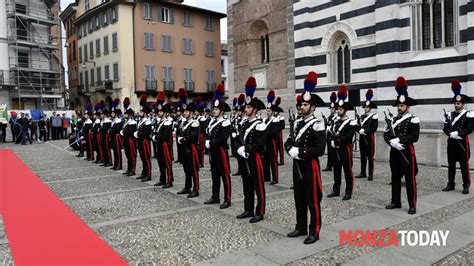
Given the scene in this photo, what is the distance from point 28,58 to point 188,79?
15.6m

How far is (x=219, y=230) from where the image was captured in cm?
645

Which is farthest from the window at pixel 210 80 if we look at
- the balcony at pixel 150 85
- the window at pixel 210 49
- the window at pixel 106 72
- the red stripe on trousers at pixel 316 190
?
the red stripe on trousers at pixel 316 190

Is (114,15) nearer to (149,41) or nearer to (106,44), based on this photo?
(106,44)

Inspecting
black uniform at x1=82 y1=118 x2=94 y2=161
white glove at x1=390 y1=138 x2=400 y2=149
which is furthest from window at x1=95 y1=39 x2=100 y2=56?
white glove at x1=390 y1=138 x2=400 y2=149

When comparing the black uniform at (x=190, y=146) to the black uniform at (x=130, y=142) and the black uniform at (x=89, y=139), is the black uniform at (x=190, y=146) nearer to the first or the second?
the black uniform at (x=130, y=142)

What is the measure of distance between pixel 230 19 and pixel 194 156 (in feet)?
80.1

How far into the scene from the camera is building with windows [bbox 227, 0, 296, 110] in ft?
87.7

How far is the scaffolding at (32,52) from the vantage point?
114ft

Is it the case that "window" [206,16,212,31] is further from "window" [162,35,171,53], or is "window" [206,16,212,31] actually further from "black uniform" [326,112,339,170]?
"black uniform" [326,112,339,170]

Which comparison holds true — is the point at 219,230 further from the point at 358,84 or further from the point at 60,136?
the point at 60,136

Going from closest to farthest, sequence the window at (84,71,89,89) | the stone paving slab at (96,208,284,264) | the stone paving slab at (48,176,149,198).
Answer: the stone paving slab at (96,208,284,264) → the stone paving slab at (48,176,149,198) → the window at (84,71,89,89)

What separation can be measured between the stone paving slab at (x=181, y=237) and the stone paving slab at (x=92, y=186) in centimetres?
357

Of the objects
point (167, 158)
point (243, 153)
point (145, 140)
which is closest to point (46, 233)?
point (243, 153)

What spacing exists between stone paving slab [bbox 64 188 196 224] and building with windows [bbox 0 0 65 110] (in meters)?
30.0
